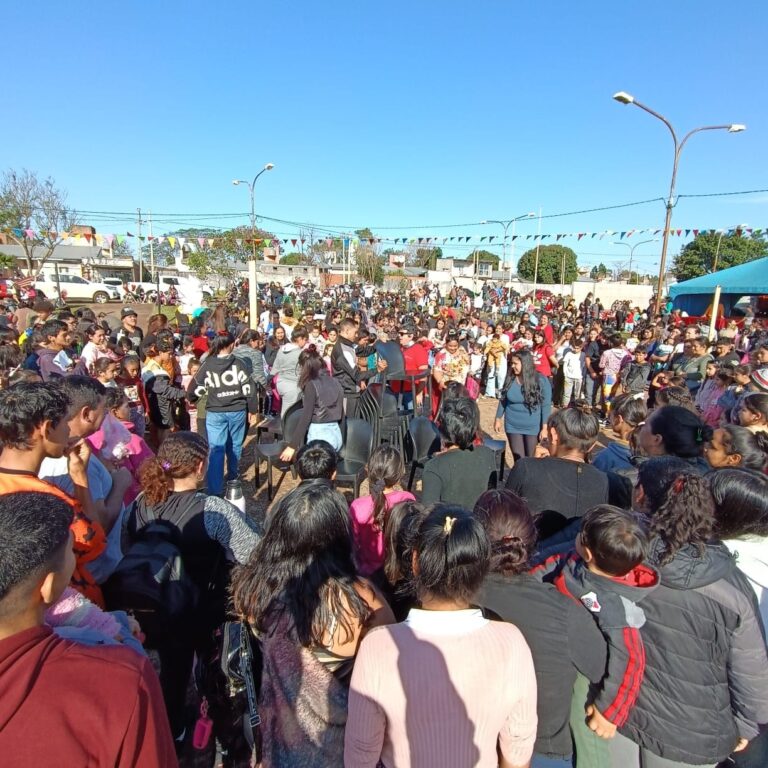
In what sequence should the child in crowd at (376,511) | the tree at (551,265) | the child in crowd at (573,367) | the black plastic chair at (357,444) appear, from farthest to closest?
the tree at (551,265) < the child in crowd at (573,367) < the black plastic chair at (357,444) < the child in crowd at (376,511)

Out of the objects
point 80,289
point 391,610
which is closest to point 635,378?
point 391,610

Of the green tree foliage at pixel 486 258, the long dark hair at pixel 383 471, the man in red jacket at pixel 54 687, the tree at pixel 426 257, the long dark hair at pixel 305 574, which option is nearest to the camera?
the man in red jacket at pixel 54 687

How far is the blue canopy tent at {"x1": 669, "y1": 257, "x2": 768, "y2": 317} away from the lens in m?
20.1

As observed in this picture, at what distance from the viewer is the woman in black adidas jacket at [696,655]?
1.66 meters

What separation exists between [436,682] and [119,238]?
30175mm

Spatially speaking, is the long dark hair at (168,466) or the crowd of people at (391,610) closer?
the crowd of people at (391,610)

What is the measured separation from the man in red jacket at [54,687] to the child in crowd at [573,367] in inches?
337

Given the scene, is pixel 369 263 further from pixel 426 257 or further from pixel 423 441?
pixel 423 441

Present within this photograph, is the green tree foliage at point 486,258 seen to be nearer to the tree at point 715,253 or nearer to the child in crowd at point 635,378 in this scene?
the tree at point 715,253

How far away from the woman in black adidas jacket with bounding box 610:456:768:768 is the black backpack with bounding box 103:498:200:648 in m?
1.78

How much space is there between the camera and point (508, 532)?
1.79 metres

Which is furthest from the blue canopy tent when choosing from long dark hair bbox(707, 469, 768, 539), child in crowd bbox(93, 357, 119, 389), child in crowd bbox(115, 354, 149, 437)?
child in crowd bbox(93, 357, 119, 389)

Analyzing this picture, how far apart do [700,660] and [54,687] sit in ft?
6.37

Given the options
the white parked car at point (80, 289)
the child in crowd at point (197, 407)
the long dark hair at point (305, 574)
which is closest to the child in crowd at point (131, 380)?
the child in crowd at point (197, 407)
